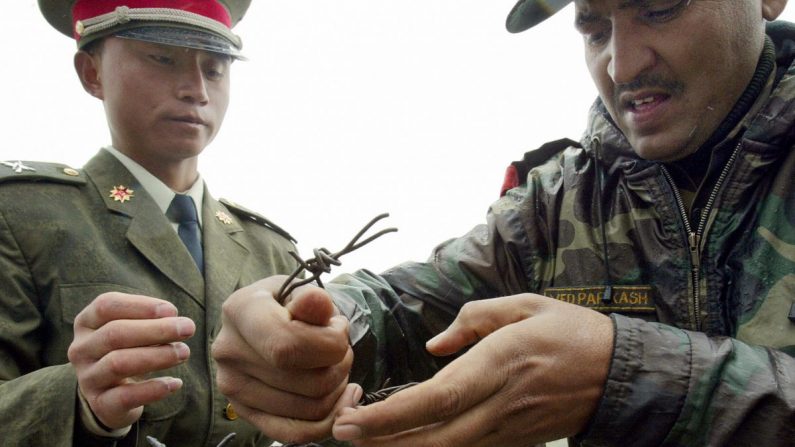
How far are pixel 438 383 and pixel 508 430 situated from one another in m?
0.17

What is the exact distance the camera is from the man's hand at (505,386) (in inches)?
39.1

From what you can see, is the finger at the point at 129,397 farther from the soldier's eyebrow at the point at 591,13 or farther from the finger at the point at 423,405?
the soldier's eyebrow at the point at 591,13

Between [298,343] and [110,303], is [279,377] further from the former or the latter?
[110,303]

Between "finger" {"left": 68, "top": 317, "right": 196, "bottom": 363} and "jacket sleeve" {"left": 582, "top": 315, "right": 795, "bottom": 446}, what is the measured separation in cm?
79

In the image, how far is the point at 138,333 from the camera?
4.06 feet

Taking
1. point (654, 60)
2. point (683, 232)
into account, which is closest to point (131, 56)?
point (654, 60)

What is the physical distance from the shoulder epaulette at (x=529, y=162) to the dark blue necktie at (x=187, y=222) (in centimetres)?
102

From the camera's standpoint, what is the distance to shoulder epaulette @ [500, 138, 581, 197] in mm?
2020

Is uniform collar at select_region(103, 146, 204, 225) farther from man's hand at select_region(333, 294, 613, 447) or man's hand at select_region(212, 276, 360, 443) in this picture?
man's hand at select_region(333, 294, 613, 447)

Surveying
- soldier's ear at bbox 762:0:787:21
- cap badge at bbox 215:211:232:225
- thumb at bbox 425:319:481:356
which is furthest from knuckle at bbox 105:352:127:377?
soldier's ear at bbox 762:0:787:21

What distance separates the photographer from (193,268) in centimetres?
202

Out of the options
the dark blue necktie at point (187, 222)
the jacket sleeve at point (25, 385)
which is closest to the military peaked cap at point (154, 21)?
the dark blue necktie at point (187, 222)

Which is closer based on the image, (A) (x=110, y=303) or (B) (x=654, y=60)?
(A) (x=110, y=303)

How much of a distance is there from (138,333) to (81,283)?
67cm
